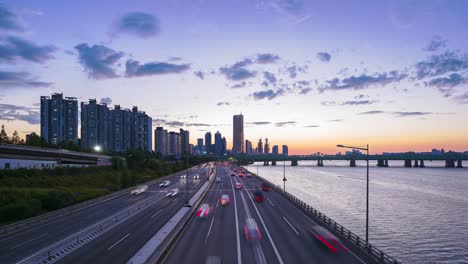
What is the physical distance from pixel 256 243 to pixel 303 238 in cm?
552

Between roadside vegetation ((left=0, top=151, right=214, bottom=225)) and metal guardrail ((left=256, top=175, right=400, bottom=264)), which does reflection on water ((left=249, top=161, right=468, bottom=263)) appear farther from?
roadside vegetation ((left=0, top=151, right=214, bottom=225))

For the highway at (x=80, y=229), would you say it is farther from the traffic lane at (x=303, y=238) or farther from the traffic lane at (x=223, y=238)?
the traffic lane at (x=303, y=238)

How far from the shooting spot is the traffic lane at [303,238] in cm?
2799

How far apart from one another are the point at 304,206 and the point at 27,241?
3804 centimetres

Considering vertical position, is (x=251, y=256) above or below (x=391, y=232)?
above

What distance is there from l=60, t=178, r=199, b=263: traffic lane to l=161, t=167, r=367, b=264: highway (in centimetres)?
376

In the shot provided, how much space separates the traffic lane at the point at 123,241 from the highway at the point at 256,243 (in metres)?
3.76

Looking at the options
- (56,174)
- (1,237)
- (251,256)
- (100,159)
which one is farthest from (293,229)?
(100,159)

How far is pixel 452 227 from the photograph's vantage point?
193 ft

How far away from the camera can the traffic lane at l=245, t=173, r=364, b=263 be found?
27987 mm

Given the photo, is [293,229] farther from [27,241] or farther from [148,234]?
[27,241]

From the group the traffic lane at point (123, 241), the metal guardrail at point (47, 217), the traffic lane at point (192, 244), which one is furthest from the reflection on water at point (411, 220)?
the metal guardrail at point (47, 217)

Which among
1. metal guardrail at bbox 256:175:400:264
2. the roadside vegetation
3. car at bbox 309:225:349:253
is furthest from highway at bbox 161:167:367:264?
the roadside vegetation

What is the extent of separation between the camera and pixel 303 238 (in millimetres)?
34406
